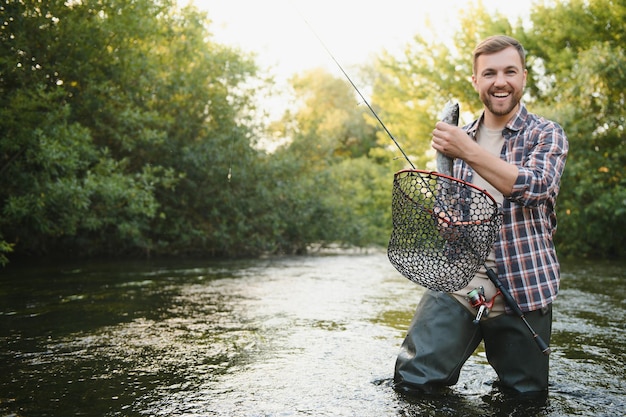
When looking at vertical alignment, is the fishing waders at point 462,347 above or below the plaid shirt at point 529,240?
below

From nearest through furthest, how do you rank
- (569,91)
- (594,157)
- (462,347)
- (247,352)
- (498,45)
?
(498,45) → (462,347) → (247,352) → (594,157) → (569,91)

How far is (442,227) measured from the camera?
3182mm

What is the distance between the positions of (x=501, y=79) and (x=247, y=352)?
2.69 metres

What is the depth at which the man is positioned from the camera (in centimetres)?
324

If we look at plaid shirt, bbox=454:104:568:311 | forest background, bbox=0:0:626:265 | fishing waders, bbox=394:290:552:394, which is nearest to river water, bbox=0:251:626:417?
fishing waders, bbox=394:290:552:394

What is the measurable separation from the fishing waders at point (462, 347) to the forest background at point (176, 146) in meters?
5.59

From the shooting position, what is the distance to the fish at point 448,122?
10.2ft

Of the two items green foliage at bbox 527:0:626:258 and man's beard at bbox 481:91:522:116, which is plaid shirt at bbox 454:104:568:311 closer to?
man's beard at bbox 481:91:522:116

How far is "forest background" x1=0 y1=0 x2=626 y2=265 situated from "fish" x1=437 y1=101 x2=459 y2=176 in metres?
5.83

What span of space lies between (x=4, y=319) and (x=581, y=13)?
2097 centimetres

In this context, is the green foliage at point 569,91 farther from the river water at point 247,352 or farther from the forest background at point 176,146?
the river water at point 247,352

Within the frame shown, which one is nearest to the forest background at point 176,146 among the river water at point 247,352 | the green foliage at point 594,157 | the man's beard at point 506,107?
the green foliage at point 594,157

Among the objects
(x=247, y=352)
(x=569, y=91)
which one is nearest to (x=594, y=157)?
(x=569, y=91)

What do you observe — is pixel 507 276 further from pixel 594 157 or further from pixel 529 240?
pixel 594 157
